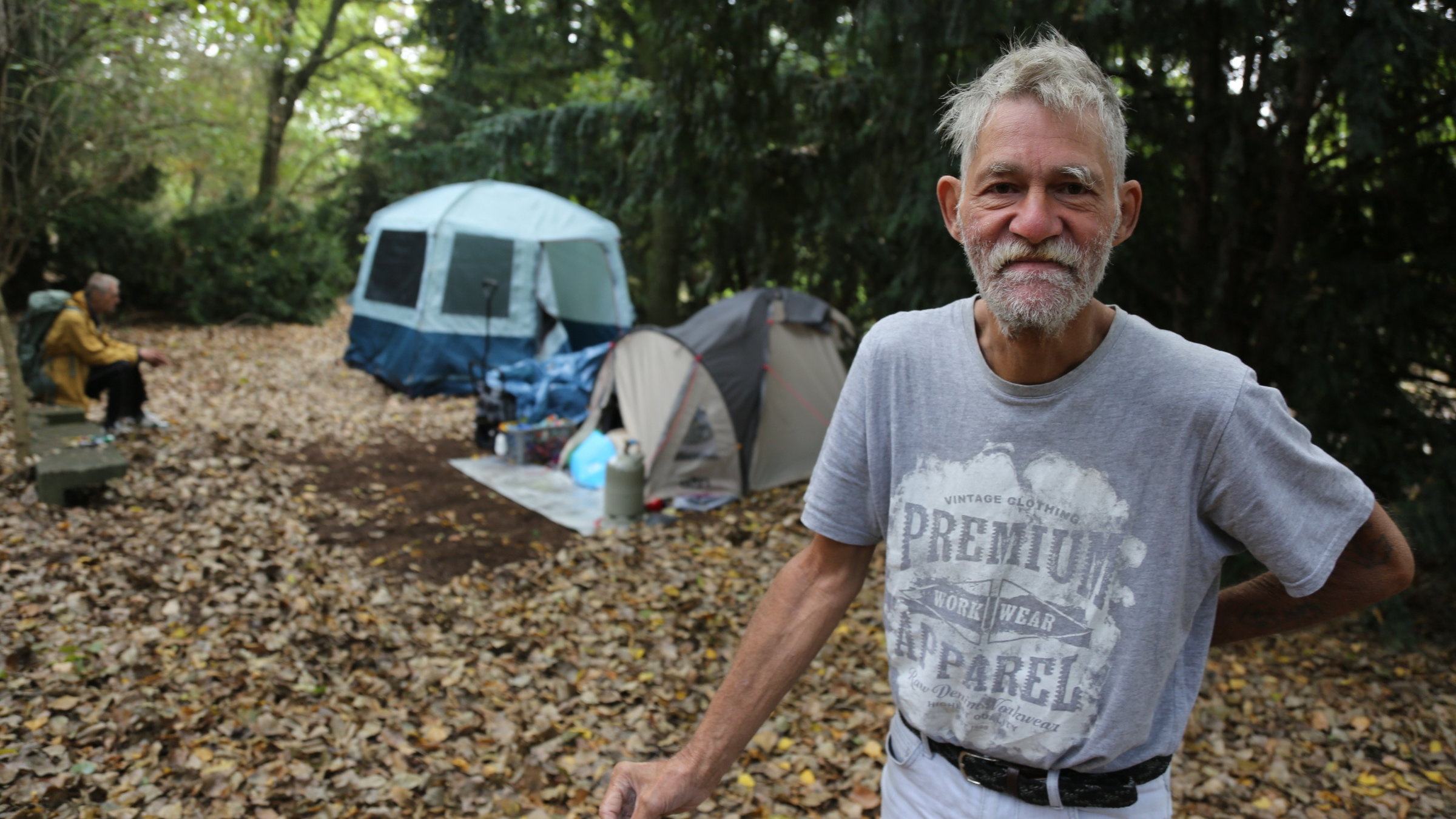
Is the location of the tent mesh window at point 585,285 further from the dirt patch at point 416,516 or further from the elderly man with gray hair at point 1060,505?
the elderly man with gray hair at point 1060,505

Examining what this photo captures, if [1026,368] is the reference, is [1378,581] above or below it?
below

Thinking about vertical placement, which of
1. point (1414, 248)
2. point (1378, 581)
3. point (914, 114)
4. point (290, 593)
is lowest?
point (290, 593)

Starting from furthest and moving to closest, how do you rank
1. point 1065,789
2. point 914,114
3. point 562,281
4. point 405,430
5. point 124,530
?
point 562,281 < point 405,430 < point 124,530 < point 914,114 < point 1065,789

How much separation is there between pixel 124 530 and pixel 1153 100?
6.07 meters

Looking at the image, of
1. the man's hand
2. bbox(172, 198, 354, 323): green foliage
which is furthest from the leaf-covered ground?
bbox(172, 198, 354, 323): green foliage

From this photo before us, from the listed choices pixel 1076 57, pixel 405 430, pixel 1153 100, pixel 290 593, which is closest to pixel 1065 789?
pixel 1076 57

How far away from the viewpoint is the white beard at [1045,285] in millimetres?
1349

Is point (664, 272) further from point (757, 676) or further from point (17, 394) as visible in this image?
point (757, 676)

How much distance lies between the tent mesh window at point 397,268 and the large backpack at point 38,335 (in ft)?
14.1

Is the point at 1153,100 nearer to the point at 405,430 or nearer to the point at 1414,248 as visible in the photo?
the point at 1414,248

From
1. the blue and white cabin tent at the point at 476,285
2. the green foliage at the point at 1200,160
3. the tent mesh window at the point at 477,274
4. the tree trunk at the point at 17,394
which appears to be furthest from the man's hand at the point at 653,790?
the tent mesh window at the point at 477,274

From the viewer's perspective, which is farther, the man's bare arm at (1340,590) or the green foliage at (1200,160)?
the green foliage at (1200,160)

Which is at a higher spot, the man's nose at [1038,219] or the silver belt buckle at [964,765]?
the man's nose at [1038,219]

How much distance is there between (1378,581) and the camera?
1392 mm
